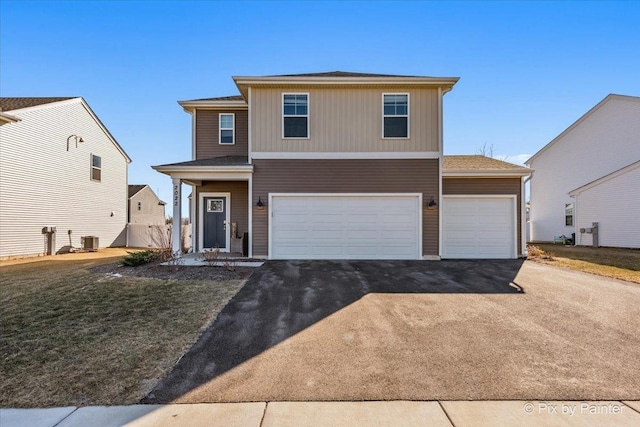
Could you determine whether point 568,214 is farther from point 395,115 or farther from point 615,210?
point 395,115

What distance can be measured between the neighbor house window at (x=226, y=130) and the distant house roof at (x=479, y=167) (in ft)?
27.3

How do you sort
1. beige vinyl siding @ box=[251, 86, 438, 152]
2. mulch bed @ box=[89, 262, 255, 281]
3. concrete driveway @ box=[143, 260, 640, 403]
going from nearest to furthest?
1. concrete driveway @ box=[143, 260, 640, 403]
2. mulch bed @ box=[89, 262, 255, 281]
3. beige vinyl siding @ box=[251, 86, 438, 152]

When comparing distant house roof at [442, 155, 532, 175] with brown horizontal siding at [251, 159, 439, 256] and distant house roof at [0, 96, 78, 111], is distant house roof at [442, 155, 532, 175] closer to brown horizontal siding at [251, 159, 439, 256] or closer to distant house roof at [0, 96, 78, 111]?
brown horizontal siding at [251, 159, 439, 256]

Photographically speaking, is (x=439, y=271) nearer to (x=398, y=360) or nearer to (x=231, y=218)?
(x=398, y=360)

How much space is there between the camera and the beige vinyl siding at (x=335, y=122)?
427 inches

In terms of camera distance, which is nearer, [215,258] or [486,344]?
[486,344]

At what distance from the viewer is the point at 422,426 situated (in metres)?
2.68

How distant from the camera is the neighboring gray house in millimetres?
22188

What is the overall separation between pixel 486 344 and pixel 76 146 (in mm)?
19207

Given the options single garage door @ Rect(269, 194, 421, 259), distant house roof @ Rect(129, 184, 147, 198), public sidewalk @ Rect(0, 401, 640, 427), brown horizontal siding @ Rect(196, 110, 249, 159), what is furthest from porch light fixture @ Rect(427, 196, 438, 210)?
distant house roof @ Rect(129, 184, 147, 198)

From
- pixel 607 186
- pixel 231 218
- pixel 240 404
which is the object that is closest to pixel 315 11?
pixel 231 218

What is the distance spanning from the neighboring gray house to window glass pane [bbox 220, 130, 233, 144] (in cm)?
1280

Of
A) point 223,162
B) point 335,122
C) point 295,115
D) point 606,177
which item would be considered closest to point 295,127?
point 295,115

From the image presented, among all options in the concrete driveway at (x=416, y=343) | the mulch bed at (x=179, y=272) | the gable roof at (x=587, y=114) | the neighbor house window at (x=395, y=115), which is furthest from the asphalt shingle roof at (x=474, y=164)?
the gable roof at (x=587, y=114)
